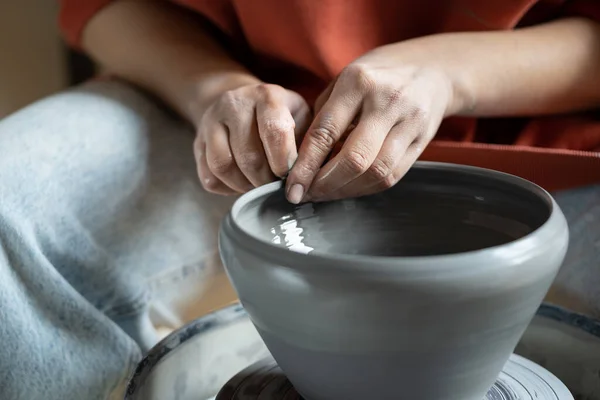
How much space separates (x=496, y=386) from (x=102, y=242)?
506mm

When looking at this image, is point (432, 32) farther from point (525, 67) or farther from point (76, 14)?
point (76, 14)

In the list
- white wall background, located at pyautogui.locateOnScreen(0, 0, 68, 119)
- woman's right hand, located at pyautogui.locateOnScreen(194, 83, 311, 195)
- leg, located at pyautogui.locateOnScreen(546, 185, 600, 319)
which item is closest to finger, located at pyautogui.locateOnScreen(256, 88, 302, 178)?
woman's right hand, located at pyautogui.locateOnScreen(194, 83, 311, 195)

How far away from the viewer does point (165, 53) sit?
109cm

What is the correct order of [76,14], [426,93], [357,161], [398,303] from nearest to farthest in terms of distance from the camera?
[398,303]
[357,161]
[426,93]
[76,14]

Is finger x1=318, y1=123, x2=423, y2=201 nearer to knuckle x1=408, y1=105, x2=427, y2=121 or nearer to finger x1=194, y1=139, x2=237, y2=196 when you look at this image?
knuckle x1=408, y1=105, x2=427, y2=121

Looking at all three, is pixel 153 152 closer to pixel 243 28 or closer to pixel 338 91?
pixel 243 28

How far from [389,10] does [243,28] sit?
225 mm

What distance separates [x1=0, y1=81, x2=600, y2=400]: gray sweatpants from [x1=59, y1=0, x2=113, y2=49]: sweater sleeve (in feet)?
0.52

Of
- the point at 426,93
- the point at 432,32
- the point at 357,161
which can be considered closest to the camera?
the point at 357,161

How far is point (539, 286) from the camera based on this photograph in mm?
573

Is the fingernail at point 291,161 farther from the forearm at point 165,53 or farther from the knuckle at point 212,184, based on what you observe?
the forearm at point 165,53

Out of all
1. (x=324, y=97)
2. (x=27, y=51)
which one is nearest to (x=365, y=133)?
(x=324, y=97)

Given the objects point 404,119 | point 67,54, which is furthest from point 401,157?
point 67,54

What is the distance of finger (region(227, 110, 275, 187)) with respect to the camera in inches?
29.7
